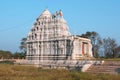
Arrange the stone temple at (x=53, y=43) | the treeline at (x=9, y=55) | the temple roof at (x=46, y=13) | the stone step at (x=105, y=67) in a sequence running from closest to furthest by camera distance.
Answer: the stone step at (x=105, y=67) → the stone temple at (x=53, y=43) → the temple roof at (x=46, y=13) → the treeline at (x=9, y=55)

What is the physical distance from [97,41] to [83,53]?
681 inches

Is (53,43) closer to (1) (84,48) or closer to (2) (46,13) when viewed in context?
(1) (84,48)

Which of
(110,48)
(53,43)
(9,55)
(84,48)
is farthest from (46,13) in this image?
(9,55)

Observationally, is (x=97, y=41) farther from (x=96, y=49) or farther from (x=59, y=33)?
(x=59, y=33)

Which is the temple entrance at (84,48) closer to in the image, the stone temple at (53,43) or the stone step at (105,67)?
the stone temple at (53,43)

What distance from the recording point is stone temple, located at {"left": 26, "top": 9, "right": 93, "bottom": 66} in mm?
44156

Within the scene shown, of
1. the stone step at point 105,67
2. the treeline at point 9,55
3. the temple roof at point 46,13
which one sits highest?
the temple roof at point 46,13

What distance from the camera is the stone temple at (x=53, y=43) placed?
44.2 meters

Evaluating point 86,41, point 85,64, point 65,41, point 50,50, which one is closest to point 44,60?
point 50,50

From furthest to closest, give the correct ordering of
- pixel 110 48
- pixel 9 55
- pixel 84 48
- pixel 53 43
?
pixel 9 55 < pixel 110 48 < pixel 84 48 < pixel 53 43

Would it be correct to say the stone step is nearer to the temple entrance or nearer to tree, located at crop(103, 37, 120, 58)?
the temple entrance

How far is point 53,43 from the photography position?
46500 millimetres

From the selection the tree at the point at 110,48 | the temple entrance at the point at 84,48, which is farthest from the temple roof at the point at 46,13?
the tree at the point at 110,48

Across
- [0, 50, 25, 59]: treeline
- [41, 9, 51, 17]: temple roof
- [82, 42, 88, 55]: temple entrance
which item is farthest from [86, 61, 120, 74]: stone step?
[0, 50, 25, 59]: treeline
